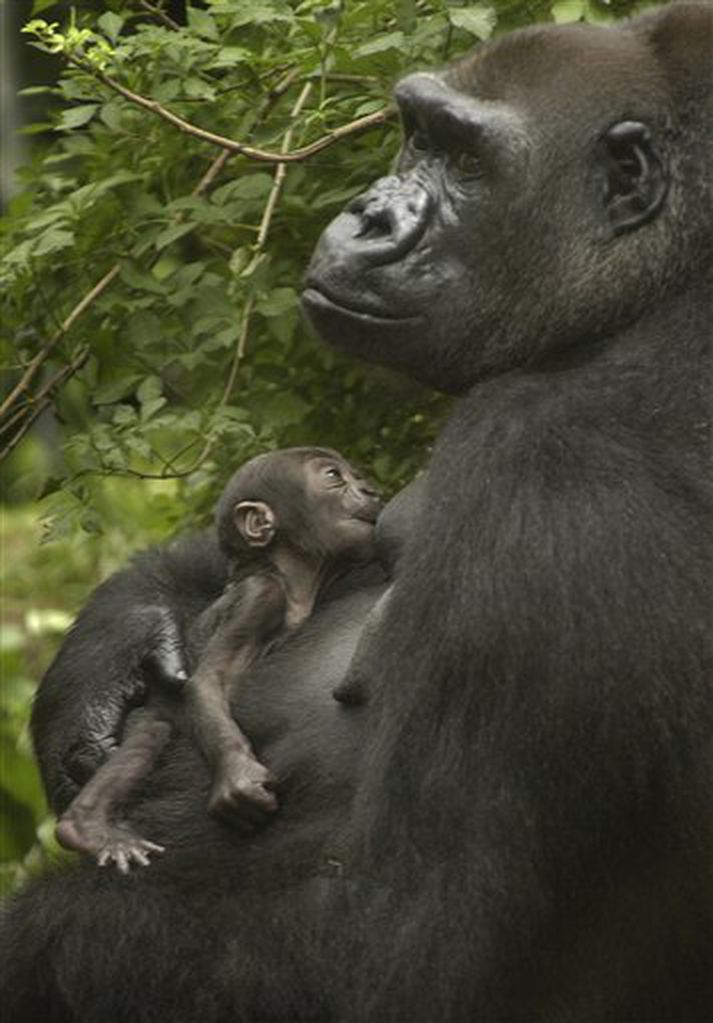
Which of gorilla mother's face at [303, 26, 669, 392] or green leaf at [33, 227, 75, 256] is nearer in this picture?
gorilla mother's face at [303, 26, 669, 392]

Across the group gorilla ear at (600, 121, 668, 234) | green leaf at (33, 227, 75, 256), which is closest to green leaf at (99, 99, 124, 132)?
green leaf at (33, 227, 75, 256)

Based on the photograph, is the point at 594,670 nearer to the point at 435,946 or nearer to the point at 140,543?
the point at 435,946

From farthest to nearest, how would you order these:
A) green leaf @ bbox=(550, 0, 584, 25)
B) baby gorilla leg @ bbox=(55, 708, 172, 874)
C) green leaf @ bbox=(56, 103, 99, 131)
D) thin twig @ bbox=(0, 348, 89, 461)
Result: thin twig @ bbox=(0, 348, 89, 461), green leaf @ bbox=(56, 103, 99, 131), green leaf @ bbox=(550, 0, 584, 25), baby gorilla leg @ bbox=(55, 708, 172, 874)

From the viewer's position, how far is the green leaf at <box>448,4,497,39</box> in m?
4.87

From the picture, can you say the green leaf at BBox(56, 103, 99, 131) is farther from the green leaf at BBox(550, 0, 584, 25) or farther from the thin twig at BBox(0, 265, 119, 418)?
the green leaf at BBox(550, 0, 584, 25)

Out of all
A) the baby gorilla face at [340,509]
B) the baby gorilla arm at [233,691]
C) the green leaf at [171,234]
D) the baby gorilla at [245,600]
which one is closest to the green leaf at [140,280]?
the green leaf at [171,234]

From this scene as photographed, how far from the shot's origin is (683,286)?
421 cm

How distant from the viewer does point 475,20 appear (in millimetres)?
4898

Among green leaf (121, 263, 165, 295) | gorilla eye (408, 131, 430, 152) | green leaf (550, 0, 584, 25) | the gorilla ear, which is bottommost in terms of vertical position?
green leaf (121, 263, 165, 295)

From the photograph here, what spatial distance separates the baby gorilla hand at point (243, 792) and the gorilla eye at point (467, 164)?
108cm

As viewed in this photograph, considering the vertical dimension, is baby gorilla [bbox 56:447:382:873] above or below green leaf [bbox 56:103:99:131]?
below

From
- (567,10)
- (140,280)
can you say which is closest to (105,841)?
(140,280)

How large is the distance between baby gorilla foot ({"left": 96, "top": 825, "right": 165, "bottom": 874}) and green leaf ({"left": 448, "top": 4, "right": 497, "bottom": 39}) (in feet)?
5.37

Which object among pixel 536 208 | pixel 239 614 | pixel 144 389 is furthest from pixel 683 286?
pixel 144 389
